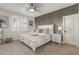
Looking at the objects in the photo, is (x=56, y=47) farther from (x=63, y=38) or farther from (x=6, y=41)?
(x=6, y=41)

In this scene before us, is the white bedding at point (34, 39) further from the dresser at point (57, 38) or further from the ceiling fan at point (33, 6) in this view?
the ceiling fan at point (33, 6)

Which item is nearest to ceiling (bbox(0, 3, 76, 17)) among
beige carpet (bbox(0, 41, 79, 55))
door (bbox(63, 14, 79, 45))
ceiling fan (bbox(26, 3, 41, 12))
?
ceiling fan (bbox(26, 3, 41, 12))

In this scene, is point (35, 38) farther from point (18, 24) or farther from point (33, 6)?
point (33, 6)

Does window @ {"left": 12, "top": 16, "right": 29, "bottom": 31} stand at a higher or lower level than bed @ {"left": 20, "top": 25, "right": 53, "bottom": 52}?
higher

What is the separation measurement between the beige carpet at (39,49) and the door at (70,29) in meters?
0.12

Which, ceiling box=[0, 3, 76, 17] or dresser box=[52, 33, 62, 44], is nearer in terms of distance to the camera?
ceiling box=[0, 3, 76, 17]

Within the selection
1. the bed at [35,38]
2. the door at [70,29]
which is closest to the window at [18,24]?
the bed at [35,38]

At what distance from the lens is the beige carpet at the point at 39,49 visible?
4.70 ft

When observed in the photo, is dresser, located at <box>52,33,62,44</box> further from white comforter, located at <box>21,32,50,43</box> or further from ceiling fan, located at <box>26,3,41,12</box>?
ceiling fan, located at <box>26,3,41,12</box>

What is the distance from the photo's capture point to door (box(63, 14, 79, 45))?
1496mm

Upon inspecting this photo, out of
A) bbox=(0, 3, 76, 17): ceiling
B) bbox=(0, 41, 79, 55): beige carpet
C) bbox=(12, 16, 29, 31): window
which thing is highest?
bbox=(0, 3, 76, 17): ceiling

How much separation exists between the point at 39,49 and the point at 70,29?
743 millimetres

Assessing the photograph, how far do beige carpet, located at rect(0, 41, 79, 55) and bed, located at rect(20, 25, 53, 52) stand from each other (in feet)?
0.26

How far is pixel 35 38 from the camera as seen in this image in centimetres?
146
